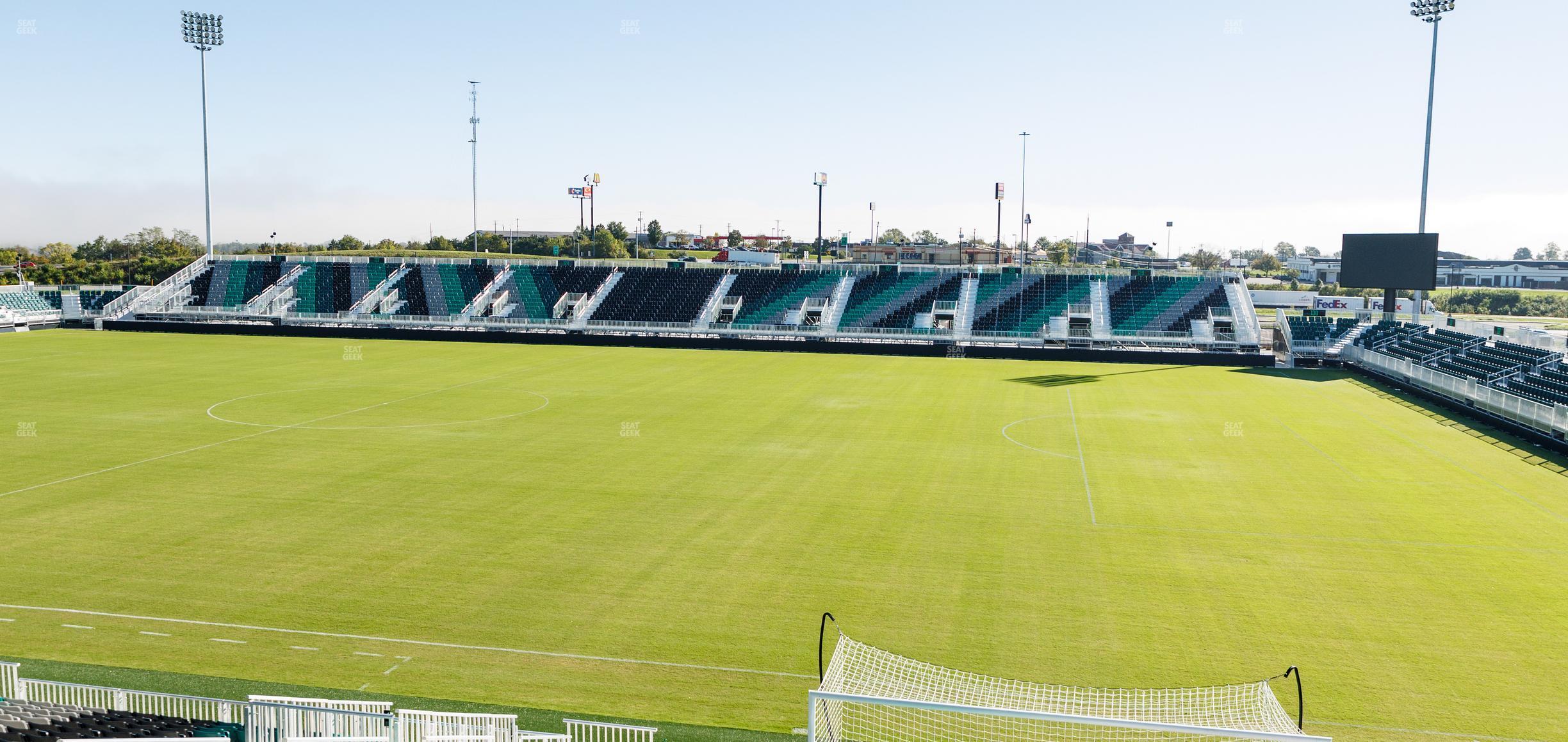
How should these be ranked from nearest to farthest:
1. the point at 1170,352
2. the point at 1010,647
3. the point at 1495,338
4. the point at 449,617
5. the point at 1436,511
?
the point at 1010,647 < the point at 449,617 < the point at 1436,511 < the point at 1495,338 < the point at 1170,352

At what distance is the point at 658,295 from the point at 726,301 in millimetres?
4828

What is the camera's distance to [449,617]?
1409 centimetres

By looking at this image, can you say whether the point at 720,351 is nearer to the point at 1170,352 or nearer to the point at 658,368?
the point at 658,368

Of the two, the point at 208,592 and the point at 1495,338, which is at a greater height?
the point at 1495,338

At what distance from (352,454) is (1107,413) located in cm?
2308

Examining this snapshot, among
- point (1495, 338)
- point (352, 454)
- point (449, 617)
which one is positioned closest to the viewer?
point (449, 617)

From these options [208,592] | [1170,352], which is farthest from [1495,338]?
[208,592]

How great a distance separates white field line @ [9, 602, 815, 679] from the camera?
12461 mm

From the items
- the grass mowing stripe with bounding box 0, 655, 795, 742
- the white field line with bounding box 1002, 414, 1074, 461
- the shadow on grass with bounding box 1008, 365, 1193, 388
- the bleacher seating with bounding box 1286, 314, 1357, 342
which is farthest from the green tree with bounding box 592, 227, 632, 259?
the grass mowing stripe with bounding box 0, 655, 795, 742

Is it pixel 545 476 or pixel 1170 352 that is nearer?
pixel 545 476

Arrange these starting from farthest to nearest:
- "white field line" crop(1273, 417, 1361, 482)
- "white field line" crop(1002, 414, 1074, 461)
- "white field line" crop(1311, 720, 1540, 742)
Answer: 1. "white field line" crop(1002, 414, 1074, 461)
2. "white field line" crop(1273, 417, 1361, 482)
3. "white field line" crop(1311, 720, 1540, 742)

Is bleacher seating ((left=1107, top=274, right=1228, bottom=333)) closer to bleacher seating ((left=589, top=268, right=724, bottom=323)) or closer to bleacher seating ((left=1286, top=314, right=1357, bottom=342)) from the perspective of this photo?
bleacher seating ((left=1286, top=314, right=1357, bottom=342))

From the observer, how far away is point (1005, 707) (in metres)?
10.7

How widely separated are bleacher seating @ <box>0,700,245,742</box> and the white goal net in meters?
5.74
